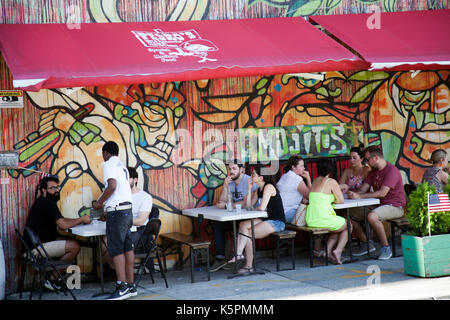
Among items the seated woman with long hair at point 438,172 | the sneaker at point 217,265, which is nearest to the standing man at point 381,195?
the seated woman with long hair at point 438,172

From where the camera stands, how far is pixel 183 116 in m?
9.71

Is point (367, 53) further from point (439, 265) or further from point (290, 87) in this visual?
point (439, 265)

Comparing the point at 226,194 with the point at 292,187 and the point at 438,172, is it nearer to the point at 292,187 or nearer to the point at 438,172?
the point at 292,187

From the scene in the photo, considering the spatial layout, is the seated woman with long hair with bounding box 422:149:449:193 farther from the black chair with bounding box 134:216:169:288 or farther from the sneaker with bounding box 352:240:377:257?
the black chair with bounding box 134:216:169:288

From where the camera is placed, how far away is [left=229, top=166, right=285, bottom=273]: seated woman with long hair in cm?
903

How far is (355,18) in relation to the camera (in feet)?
33.8

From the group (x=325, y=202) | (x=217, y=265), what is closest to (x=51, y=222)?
(x=217, y=265)

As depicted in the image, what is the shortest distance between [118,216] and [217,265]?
2114 mm

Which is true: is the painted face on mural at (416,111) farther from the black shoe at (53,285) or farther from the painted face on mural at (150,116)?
the black shoe at (53,285)

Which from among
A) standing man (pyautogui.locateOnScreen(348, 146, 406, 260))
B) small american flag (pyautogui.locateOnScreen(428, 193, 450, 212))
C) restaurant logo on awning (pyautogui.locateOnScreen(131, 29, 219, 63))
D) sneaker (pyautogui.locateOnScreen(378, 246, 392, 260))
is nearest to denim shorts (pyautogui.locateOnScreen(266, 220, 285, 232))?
standing man (pyautogui.locateOnScreen(348, 146, 406, 260))

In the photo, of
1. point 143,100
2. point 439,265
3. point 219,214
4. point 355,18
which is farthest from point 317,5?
point 439,265

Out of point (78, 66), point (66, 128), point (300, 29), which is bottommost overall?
point (66, 128)
